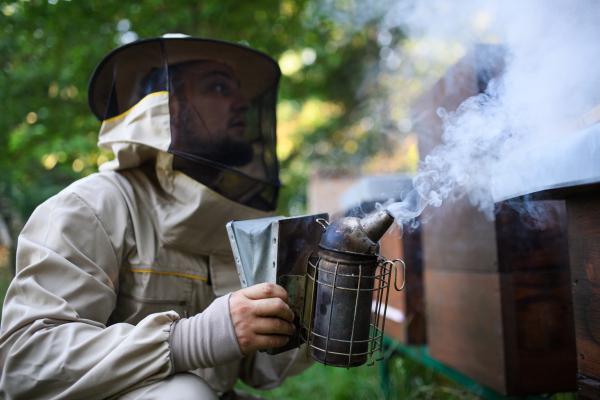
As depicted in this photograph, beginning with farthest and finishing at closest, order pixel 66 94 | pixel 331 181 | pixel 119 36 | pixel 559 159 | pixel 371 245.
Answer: pixel 331 181 < pixel 66 94 < pixel 119 36 < pixel 371 245 < pixel 559 159

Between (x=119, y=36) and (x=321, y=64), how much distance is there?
365 centimetres

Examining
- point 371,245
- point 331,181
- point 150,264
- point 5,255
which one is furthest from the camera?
point 331,181

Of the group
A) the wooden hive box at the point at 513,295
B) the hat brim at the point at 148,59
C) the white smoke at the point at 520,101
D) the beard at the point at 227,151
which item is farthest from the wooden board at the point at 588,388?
the hat brim at the point at 148,59

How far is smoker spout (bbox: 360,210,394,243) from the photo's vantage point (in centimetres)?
113

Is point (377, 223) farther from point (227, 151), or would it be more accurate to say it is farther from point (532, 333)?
point (532, 333)

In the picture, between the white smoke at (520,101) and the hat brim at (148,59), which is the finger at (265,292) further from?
the hat brim at (148,59)

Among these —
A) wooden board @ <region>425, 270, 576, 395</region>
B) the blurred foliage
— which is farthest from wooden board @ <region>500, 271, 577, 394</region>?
the blurred foliage

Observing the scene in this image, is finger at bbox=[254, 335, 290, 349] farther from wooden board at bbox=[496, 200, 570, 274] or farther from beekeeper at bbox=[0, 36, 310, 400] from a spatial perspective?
wooden board at bbox=[496, 200, 570, 274]

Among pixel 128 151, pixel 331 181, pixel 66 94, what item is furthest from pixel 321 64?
pixel 128 151

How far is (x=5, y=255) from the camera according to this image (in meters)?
2.93

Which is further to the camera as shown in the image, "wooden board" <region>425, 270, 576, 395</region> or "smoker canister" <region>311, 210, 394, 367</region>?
"wooden board" <region>425, 270, 576, 395</region>

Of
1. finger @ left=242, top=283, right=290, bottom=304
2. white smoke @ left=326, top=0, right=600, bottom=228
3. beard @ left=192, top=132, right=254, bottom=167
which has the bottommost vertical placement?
finger @ left=242, top=283, right=290, bottom=304

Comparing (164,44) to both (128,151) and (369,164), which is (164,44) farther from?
(369,164)

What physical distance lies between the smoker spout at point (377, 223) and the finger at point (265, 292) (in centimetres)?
33
